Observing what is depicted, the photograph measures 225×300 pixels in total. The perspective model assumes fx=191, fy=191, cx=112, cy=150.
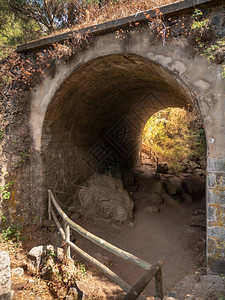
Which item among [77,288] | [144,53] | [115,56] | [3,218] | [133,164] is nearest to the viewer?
[77,288]

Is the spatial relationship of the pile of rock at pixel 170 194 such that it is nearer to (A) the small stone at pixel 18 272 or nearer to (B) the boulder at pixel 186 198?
(B) the boulder at pixel 186 198

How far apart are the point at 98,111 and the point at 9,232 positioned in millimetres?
4584

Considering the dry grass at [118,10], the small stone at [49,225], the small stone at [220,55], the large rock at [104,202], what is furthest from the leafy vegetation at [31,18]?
the small stone at [49,225]

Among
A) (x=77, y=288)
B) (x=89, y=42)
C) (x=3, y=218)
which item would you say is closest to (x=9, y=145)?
(x=3, y=218)

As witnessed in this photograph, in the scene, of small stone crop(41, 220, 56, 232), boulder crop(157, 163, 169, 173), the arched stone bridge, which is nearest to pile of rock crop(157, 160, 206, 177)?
boulder crop(157, 163, 169, 173)

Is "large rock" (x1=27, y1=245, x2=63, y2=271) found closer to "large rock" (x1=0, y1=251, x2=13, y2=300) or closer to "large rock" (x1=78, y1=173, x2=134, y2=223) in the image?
"large rock" (x1=0, y1=251, x2=13, y2=300)

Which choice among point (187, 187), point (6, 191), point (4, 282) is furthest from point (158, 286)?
point (187, 187)

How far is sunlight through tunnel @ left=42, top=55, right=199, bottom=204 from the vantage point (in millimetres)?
4734

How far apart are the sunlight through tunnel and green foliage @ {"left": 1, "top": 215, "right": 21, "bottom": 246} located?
1.32 meters

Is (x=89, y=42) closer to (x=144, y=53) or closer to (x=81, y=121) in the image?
(x=144, y=53)

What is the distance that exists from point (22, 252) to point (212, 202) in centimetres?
426

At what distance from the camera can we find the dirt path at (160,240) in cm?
377

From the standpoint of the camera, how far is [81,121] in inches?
252

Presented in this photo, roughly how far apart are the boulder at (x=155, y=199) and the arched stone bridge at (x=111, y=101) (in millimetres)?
2353
